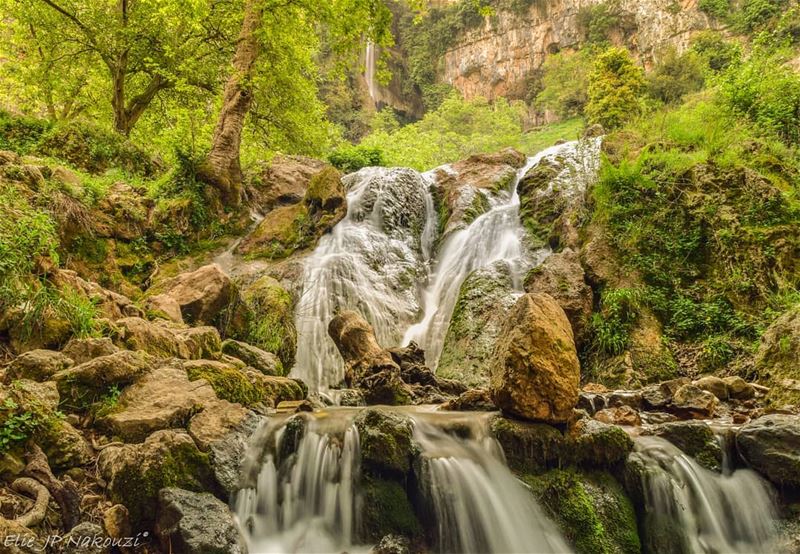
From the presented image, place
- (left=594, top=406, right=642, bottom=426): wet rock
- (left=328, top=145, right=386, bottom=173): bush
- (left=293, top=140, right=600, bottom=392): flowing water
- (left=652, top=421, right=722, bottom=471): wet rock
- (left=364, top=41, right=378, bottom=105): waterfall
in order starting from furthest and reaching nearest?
(left=364, top=41, right=378, bottom=105): waterfall
(left=328, top=145, right=386, bottom=173): bush
(left=293, top=140, right=600, bottom=392): flowing water
(left=594, top=406, right=642, bottom=426): wet rock
(left=652, top=421, right=722, bottom=471): wet rock

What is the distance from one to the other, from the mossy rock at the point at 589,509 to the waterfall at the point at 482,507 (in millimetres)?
107

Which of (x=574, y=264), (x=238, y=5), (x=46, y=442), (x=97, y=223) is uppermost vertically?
(x=238, y=5)

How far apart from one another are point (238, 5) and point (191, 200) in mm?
5801

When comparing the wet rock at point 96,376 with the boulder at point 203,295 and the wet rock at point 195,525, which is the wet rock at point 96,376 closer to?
the wet rock at point 195,525

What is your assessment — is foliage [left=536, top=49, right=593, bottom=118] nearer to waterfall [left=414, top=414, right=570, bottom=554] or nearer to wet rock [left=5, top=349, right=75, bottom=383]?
waterfall [left=414, top=414, right=570, bottom=554]

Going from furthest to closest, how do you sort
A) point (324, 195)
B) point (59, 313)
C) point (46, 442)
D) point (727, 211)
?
point (324, 195) → point (727, 211) → point (59, 313) → point (46, 442)

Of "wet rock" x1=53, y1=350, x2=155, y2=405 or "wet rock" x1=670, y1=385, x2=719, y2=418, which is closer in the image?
"wet rock" x1=53, y1=350, x2=155, y2=405

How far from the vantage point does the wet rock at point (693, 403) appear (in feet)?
16.5

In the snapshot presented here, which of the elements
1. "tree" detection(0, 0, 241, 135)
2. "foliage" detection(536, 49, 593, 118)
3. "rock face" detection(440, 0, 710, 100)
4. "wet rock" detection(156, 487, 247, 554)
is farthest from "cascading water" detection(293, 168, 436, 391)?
"rock face" detection(440, 0, 710, 100)

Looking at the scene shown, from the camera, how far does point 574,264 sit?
27.5ft

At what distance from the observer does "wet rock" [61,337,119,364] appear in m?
3.90

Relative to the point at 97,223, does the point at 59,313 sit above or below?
below

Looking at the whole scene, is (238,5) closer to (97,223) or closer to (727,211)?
(97,223)

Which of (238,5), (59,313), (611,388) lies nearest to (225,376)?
(59,313)
